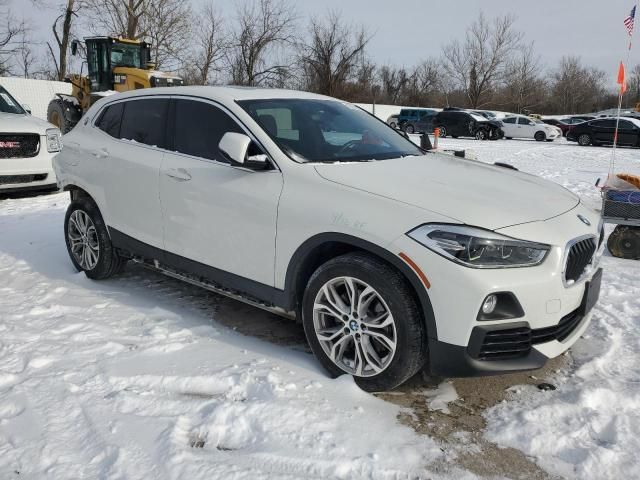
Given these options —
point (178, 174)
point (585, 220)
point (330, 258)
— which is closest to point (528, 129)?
point (585, 220)

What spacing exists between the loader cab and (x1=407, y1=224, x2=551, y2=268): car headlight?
14924 millimetres

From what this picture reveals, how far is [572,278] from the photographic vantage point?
301 cm

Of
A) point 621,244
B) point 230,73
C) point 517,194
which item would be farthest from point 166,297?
point 230,73

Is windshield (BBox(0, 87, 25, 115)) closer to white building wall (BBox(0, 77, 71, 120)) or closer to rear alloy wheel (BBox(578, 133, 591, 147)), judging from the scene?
white building wall (BBox(0, 77, 71, 120))

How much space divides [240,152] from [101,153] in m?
1.94

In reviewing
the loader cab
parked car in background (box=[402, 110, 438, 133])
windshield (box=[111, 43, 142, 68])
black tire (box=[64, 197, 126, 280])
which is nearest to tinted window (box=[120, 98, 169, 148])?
black tire (box=[64, 197, 126, 280])

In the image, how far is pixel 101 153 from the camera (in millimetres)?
4746

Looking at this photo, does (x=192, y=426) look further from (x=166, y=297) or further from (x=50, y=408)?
(x=166, y=297)

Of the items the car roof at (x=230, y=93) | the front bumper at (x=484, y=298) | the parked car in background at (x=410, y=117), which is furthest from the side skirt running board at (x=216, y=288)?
the parked car in background at (x=410, y=117)

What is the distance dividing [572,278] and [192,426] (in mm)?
2152

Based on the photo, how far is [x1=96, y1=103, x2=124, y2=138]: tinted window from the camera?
4812 mm

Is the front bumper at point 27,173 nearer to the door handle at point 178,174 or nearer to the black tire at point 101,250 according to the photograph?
the black tire at point 101,250

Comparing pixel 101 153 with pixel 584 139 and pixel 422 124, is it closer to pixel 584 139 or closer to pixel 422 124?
pixel 584 139

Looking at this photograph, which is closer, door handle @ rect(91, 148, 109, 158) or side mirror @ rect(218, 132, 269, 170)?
side mirror @ rect(218, 132, 269, 170)
